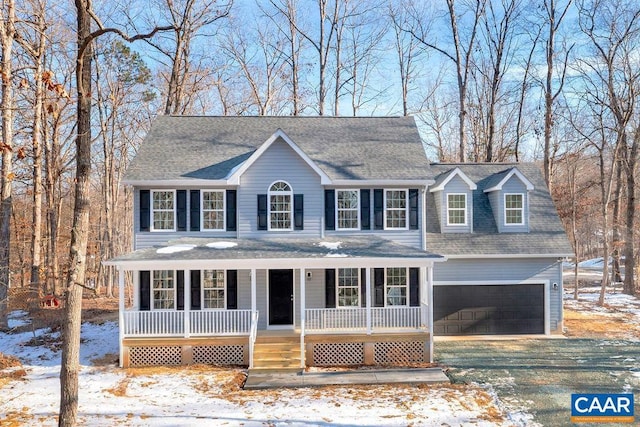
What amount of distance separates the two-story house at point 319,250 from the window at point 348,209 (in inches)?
1.4

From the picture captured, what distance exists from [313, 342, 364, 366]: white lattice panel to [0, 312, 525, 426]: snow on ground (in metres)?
2.25

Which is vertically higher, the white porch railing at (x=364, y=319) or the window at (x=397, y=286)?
the window at (x=397, y=286)

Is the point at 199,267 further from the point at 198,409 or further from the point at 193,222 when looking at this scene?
the point at 198,409

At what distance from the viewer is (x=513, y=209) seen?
16469mm

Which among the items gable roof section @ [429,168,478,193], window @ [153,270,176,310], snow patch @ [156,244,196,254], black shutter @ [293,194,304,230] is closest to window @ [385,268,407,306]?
black shutter @ [293,194,304,230]

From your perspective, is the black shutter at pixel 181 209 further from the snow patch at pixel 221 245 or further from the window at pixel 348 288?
the window at pixel 348 288

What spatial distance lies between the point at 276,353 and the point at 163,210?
5.99 meters

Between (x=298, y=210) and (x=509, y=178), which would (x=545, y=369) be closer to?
(x=509, y=178)

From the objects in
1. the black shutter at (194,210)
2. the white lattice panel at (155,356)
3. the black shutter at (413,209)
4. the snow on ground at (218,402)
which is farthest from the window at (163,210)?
the black shutter at (413,209)

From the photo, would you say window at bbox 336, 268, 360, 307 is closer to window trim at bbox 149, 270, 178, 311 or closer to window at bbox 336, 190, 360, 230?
window at bbox 336, 190, 360, 230

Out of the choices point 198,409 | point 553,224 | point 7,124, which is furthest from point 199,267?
point 553,224

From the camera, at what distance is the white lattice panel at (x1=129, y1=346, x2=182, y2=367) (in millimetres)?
12570

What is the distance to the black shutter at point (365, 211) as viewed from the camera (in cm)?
1514

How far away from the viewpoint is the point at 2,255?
1563 centimetres
